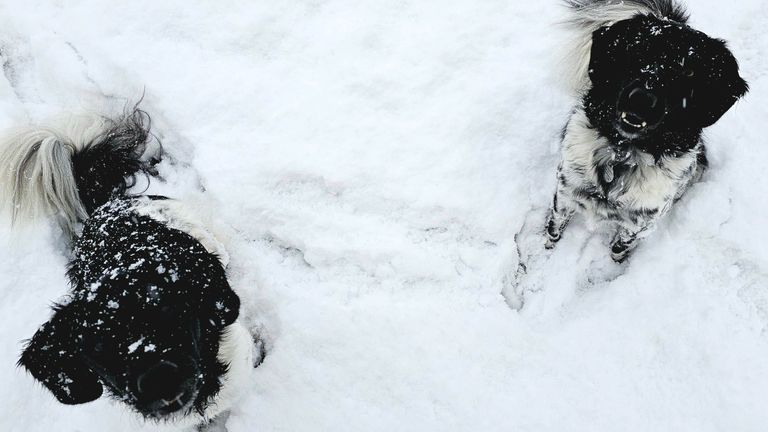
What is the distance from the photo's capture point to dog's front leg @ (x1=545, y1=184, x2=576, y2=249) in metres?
2.94

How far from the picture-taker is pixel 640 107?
7.50 ft

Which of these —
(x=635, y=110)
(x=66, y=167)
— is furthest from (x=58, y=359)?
(x=635, y=110)

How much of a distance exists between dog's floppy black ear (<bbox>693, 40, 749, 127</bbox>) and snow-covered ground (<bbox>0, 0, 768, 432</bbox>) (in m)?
0.92

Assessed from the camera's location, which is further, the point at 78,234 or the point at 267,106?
the point at 267,106

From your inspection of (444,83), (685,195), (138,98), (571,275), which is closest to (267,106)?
(138,98)

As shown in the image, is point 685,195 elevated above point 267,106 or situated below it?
below

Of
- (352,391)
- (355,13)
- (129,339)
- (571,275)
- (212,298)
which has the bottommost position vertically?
(352,391)

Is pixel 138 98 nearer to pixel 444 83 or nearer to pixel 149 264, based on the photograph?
pixel 149 264

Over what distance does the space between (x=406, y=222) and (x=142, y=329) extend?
180 centimetres

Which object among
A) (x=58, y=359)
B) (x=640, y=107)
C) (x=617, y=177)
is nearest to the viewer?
(x=58, y=359)

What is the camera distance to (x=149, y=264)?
214 centimetres

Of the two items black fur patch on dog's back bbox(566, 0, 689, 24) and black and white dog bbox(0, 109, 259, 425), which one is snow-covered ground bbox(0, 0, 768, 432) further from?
black fur patch on dog's back bbox(566, 0, 689, 24)

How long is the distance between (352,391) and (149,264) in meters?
1.44

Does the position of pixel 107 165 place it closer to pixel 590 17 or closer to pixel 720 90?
pixel 590 17
